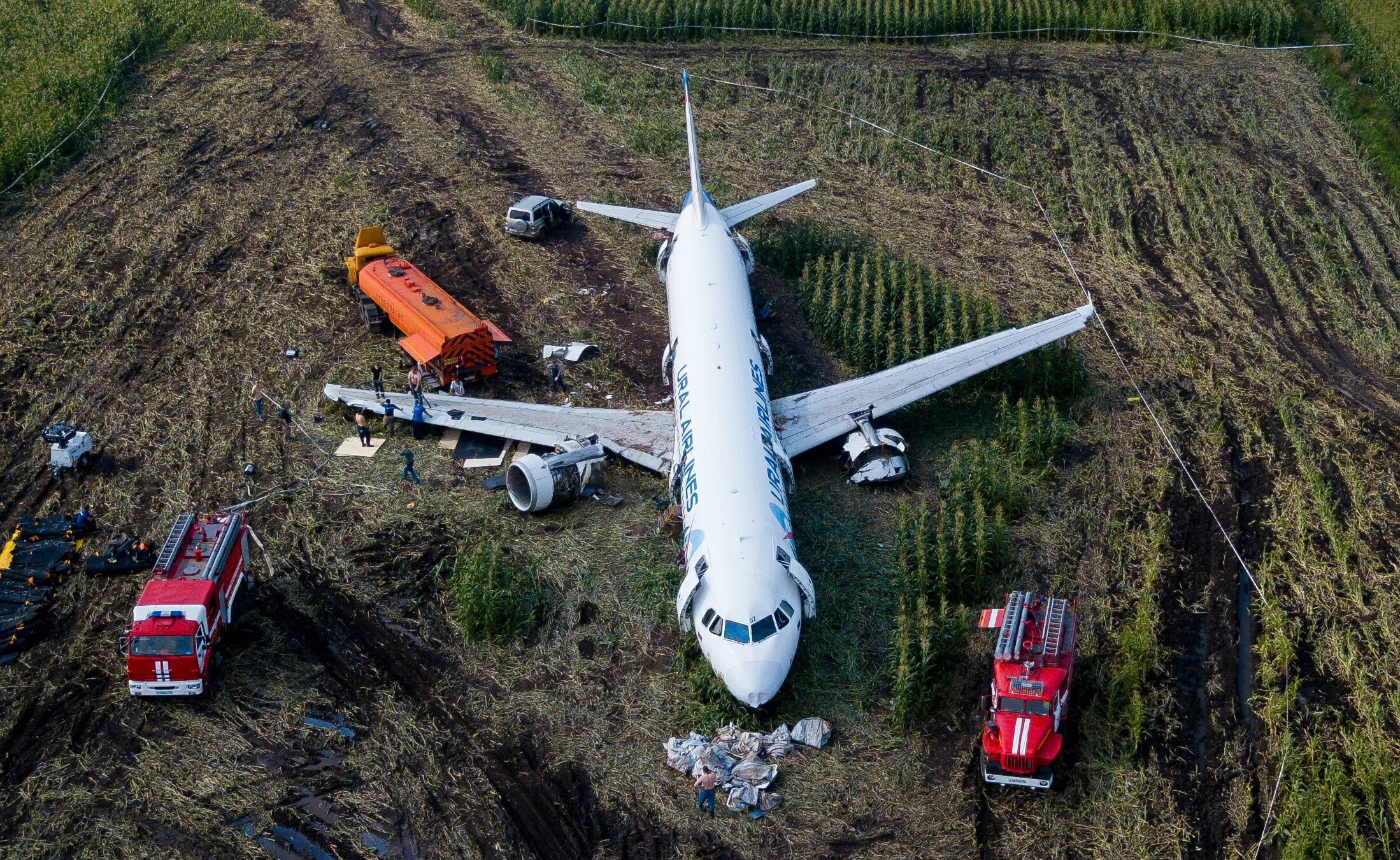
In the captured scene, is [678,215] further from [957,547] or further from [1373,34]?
[1373,34]

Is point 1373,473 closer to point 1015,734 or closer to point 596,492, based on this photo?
point 1015,734

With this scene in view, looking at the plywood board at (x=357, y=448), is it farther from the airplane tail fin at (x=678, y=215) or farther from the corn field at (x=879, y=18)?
the corn field at (x=879, y=18)

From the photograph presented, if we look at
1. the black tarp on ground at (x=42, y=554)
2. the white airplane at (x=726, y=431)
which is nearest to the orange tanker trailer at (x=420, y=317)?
the white airplane at (x=726, y=431)

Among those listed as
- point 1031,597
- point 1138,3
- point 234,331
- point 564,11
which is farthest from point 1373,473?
point 564,11

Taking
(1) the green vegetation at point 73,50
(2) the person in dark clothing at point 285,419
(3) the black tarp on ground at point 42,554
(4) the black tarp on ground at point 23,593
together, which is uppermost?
(4) the black tarp on ground at point 23,593

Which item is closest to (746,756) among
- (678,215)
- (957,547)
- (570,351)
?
(957,547)
